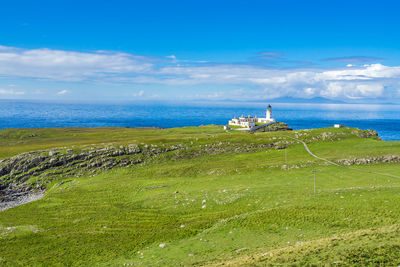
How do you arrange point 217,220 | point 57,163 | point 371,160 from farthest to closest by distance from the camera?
1. point 57,163
2. point 371,160
3. point 217,220

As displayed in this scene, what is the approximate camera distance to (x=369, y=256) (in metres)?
18.1

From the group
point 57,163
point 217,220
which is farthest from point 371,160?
point 57,163

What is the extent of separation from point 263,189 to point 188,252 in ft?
72.3

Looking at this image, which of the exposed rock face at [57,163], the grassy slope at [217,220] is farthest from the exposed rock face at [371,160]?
the exposed rock face at [57,163]

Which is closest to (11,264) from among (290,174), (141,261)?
(141,261)

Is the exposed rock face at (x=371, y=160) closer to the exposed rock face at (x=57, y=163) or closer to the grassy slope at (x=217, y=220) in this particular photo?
the grassy slope at (x=217, y=220)

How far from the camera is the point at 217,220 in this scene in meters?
33.5

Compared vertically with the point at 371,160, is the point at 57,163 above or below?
above

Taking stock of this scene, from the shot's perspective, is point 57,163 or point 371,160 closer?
point 371,160

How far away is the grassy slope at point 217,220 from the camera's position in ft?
75.2

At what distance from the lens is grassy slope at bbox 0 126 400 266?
75.2ft

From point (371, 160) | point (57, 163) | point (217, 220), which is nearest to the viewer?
point (217, 220)

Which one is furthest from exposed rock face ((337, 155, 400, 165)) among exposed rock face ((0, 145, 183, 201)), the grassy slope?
exposed rock face ((0, 145, 183, 201))

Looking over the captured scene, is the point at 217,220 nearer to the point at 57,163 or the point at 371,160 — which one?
the point at 371,160
